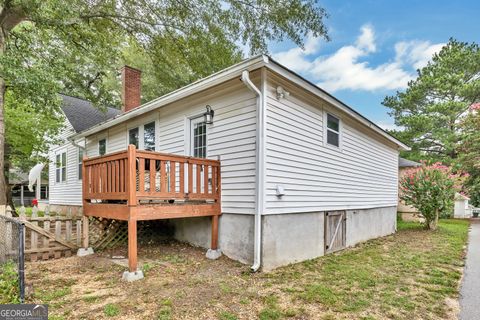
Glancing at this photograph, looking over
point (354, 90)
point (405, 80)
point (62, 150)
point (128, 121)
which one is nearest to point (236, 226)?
point (128, 121)

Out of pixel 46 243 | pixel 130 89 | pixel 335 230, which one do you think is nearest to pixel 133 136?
pixel 130 89

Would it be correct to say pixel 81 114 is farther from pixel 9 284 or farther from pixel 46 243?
pixel 9 284

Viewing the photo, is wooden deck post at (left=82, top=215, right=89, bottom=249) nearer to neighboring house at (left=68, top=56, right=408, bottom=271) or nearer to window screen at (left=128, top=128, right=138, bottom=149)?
neighboring house at (left=68, top=56, right=408, bottom=271)

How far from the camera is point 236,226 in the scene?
584 cm

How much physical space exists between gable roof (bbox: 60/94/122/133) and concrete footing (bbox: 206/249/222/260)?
30.0 ft

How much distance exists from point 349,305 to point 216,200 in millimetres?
3130

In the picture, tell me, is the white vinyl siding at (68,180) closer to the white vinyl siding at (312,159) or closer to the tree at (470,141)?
the white vinyl siding at (312,159)

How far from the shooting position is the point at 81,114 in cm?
1384

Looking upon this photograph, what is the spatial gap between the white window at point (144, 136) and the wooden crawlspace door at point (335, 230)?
517 centimetres

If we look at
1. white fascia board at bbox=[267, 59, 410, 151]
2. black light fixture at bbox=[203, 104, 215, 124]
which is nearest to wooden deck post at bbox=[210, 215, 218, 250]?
black light fixture at bbox=[203, 104, 215, 124]

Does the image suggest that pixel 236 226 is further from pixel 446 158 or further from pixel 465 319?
pixel 446 158

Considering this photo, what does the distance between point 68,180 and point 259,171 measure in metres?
11.0

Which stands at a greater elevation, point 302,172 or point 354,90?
point 354,90

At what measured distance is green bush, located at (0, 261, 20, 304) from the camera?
373 cm
